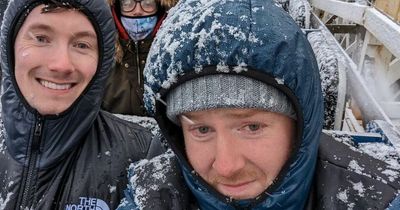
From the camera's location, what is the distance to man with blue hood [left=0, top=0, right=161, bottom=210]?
1842 millimetres

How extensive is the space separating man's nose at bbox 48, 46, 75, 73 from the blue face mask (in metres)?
1.02

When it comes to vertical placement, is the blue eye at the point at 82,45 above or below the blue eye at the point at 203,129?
above

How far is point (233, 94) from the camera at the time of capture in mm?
1288

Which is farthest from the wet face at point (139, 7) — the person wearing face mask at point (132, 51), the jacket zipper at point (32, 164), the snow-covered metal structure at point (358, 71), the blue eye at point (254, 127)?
the blue eye at point (254, 127)

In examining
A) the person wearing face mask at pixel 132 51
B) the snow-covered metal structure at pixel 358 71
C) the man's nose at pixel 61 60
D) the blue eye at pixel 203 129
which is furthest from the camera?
the person wearing face mask at pixel 132 51

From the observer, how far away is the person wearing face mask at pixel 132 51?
2.82 metres

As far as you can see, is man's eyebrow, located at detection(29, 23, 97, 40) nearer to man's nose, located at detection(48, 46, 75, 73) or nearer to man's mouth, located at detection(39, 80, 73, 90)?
man's nose, located at detection(48, 46, 75, 73)

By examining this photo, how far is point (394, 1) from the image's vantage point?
20.8 feet

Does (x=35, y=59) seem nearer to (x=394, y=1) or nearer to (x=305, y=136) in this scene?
(x=305, y=136)

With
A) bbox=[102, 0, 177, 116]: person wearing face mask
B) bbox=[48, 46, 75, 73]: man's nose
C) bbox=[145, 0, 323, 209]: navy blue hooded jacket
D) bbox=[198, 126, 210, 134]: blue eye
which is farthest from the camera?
bbox=[102, 0, 177, 116]: person wearing face mask

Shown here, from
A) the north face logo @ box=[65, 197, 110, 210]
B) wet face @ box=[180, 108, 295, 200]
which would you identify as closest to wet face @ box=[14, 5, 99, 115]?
the north face logo @ box=[65, 197, 110, 210]

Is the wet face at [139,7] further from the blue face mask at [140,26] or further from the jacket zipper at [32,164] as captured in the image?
the jacket zipper at [32,164]

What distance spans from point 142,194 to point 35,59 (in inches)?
29.1

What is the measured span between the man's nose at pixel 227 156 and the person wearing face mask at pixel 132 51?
1.54 metres
